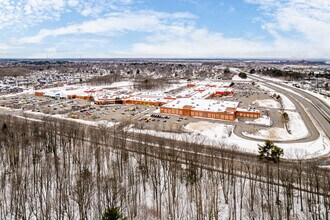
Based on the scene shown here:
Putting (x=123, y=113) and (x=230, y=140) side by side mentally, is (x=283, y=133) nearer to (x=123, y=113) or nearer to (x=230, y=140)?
(x=230, y=140)

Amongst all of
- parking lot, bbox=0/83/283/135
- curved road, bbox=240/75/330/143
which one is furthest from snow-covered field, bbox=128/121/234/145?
curved road, bbox=240/75/330/143

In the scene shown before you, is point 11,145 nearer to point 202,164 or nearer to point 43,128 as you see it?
point 43,128

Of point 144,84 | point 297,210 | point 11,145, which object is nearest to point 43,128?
point 11,145

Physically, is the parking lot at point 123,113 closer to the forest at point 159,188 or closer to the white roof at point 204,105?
the white roof at point 204,105

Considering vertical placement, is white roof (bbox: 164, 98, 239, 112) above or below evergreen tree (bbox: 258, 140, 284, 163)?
above

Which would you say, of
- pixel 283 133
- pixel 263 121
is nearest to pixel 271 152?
pixel 283 133

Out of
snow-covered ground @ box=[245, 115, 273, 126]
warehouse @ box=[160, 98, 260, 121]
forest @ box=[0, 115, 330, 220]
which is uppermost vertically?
warehouse @ box=[160, 98, 260, 121]

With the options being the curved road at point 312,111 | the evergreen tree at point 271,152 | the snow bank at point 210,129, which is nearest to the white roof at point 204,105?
the snow bank at point 210,129

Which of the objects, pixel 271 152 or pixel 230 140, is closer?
pixel 271 152

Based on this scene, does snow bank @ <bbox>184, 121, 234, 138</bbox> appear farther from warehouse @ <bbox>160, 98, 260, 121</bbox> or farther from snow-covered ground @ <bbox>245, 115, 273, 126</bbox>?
snow-covered ground @ <bbox>245, 115, 273, 126</bbox>

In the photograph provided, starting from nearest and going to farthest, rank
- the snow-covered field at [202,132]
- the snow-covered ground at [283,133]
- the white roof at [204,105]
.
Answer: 1. the snow-covered field at [202,132]
2. the snow-covered ground at [283,133]
3. the white roof at [204,105]

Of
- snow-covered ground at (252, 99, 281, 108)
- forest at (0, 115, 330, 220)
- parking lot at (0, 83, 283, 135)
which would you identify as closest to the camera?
forest at (0, 115, 330, 220)

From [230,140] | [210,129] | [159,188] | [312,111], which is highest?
[312,111]
